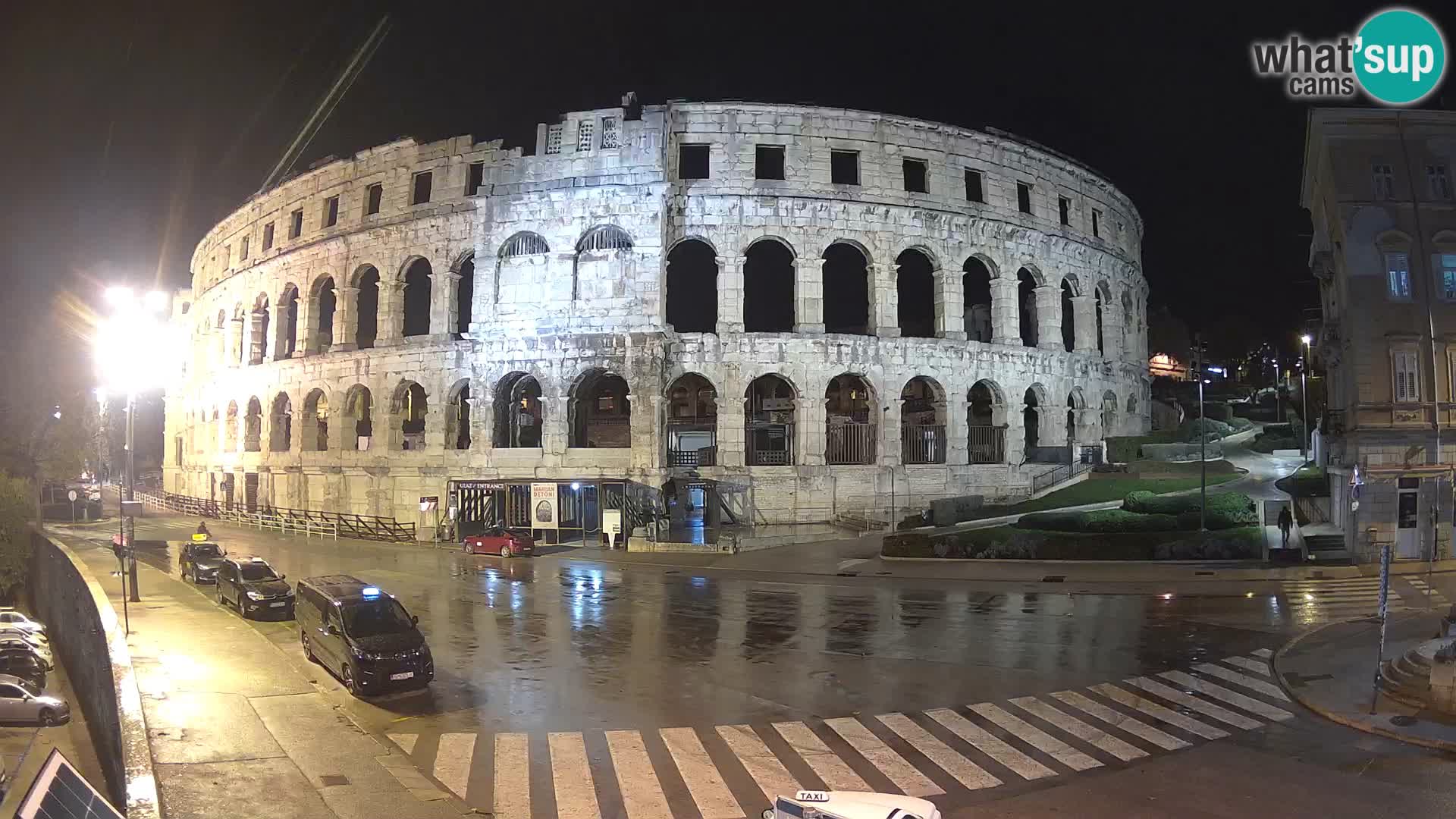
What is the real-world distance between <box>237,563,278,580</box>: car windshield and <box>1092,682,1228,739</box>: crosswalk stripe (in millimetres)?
20855

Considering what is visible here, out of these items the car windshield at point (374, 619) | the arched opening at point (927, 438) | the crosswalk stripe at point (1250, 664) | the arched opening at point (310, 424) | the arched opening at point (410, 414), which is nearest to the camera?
the car windshield at point (374, 619)

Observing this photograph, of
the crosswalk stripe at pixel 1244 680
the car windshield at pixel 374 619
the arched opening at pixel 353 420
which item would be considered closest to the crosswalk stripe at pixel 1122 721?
the crosswalk stripe at pixel 1244 680

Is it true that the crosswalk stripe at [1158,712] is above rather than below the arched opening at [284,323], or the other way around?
below

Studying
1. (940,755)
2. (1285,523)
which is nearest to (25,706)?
(940,755)

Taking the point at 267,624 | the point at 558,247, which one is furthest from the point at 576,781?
the point at 558,247

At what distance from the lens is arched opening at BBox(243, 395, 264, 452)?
184 ft

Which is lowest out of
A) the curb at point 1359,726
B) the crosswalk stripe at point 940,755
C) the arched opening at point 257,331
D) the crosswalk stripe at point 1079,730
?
the curb at point 1359,726

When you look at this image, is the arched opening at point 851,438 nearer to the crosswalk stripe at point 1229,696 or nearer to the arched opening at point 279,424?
the crosswalk stripe at point 1229,696

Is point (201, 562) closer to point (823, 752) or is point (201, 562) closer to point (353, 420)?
point (353, 420)

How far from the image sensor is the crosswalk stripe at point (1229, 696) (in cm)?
1362

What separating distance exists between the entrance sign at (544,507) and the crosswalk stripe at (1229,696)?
28641 mm

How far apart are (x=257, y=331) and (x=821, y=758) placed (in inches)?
2227

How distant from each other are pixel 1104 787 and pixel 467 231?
4059 centimetres

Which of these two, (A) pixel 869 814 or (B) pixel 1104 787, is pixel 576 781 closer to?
(A) pixel 869 814
